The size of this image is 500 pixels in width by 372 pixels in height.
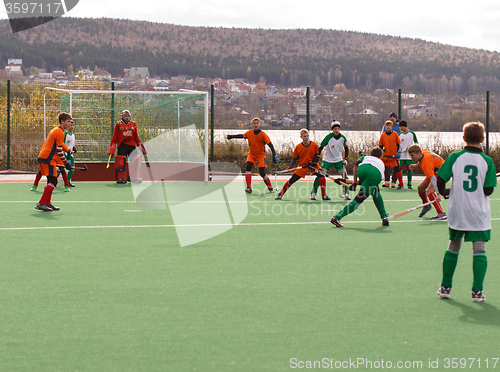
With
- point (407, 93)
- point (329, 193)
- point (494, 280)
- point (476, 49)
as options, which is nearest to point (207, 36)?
point (476, 49)

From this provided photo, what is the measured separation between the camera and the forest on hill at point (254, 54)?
118812 millimetres

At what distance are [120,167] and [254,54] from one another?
121 m

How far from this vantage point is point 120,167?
17.7m

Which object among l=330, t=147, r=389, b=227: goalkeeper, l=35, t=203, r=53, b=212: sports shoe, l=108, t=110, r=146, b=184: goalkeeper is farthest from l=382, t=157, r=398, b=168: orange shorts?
l=35, t=203, r=53, b=212: sports shoe

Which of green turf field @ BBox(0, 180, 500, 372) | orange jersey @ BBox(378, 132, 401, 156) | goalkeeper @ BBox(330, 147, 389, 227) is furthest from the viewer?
orange jersey @ BBox(378, 132, 401, 156)

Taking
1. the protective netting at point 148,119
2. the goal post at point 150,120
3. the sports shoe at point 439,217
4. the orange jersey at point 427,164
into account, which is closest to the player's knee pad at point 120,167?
the goal post at point 150,120

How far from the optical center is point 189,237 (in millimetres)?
9156

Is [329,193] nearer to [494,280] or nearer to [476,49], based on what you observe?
[494,280]

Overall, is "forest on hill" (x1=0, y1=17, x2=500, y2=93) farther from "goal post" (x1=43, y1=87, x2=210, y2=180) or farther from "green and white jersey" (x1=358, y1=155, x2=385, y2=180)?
"green and white jersey" (x1=358, y1=155, x2=385, y2=180)

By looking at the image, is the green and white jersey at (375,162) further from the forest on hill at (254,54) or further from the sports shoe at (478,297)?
the forest on hill at (254,54)

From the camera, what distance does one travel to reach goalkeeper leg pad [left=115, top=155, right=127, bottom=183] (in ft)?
57.2

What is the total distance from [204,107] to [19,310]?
→ 15.5 m

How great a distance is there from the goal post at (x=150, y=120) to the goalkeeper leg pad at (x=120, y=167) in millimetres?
1715

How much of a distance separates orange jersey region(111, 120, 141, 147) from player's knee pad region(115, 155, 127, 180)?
50cm
